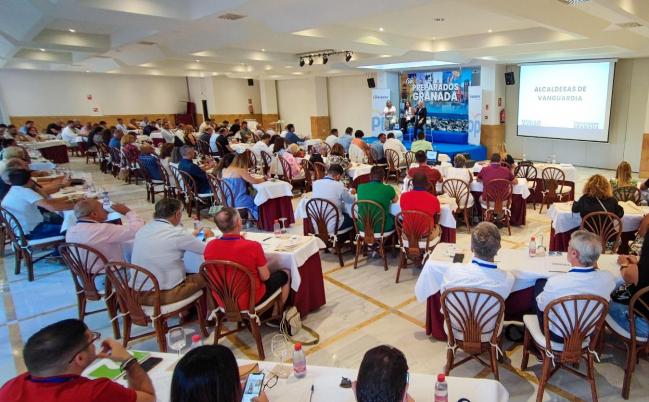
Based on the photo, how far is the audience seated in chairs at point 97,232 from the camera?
342 cm

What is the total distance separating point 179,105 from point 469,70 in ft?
42.7

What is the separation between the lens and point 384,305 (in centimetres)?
390

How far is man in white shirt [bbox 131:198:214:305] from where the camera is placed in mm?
Answer: 2994

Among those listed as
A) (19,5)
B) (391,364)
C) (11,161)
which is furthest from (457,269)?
(19,5)

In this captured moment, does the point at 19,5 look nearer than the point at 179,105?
Yes

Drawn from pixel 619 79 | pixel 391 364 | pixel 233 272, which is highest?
pixel 619 79

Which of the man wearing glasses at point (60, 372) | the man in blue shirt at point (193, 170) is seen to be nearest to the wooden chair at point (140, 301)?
the man wearing glasses at point (60, 372)

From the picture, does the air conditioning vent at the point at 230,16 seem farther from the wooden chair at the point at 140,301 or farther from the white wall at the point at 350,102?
the white wall at the point at 350,102

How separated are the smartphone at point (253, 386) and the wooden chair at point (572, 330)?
1.63 metres

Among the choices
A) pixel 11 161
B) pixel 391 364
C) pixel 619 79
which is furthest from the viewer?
pixel 619 79

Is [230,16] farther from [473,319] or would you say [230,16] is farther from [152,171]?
[473,319]

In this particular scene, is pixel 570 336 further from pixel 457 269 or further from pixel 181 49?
pixel 181 49

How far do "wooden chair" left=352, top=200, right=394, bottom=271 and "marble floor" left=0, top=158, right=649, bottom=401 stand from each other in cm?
37

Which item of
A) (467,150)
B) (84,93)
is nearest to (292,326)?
(467,150)
